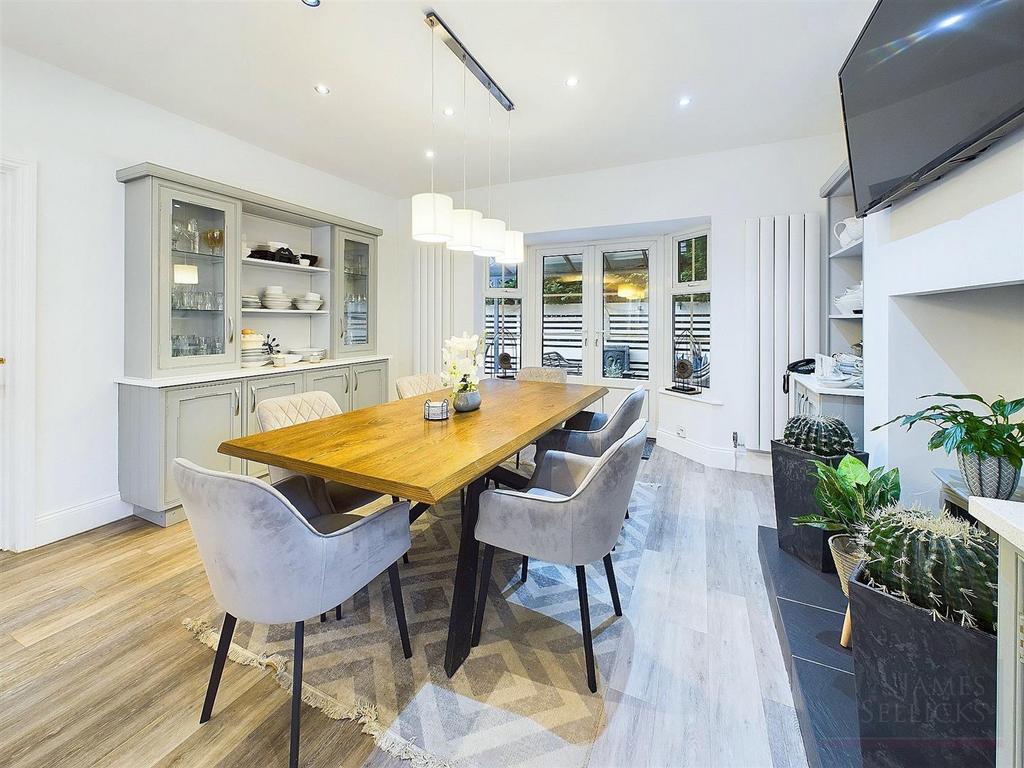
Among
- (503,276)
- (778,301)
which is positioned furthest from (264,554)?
(503,276)

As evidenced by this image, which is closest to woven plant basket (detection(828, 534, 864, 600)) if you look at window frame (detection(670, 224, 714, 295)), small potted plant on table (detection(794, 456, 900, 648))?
small potted plant on table (detection(794, 456, 900, 648))

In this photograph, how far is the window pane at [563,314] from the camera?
203 inches

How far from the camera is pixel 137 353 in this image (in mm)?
2842

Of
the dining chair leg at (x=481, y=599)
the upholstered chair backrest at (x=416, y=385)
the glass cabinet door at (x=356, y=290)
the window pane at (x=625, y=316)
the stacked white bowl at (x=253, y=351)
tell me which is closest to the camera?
the dining chair leg at (x=481, y=599)

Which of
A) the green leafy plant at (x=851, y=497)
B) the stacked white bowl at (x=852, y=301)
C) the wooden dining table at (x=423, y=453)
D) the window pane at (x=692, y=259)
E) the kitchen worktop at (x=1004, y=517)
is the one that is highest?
the window pane at (x=692, y=259)

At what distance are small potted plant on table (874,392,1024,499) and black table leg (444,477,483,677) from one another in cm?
140

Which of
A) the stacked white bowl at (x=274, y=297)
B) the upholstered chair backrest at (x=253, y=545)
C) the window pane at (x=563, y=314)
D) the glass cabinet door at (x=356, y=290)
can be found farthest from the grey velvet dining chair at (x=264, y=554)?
the window pane at (x=563, y=314)

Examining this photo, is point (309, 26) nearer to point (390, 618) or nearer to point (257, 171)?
point (257, 171)

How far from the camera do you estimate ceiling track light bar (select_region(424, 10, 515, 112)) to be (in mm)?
2139

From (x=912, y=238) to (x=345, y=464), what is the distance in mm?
2171

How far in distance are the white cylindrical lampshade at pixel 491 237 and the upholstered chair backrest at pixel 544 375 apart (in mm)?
1437

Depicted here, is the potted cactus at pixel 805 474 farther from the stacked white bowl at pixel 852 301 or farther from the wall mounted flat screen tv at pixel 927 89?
the stacked white bowl at pixel 852 301

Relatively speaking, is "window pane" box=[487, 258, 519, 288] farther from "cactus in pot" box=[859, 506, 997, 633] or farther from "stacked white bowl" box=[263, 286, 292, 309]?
"cactus in pot" box=[859, 506, 997, 633]

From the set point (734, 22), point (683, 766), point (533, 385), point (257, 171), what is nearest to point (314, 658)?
point (683, 766)
